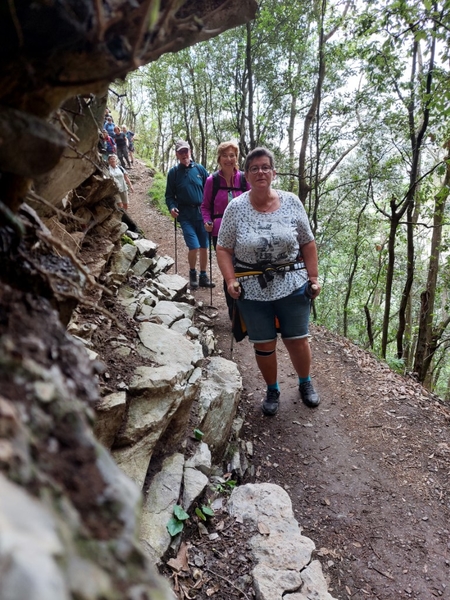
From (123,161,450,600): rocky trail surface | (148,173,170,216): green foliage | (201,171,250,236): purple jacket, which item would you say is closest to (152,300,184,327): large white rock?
(123,161,450,600): rocky trail surface

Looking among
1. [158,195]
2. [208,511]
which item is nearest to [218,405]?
[208,511]

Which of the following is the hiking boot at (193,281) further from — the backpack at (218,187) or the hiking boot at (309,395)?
the hiking boot at (309,395)

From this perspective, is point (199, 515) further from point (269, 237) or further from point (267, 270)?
point (269, 237)

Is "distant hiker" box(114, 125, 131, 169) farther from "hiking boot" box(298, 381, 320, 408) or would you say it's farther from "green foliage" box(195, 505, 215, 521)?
"green foliage" box(195, 505, 215, 521)

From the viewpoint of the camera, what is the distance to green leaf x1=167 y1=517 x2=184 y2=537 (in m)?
2.46

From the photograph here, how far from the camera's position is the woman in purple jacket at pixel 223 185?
15.8 ft

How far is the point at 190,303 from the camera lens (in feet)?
19.8

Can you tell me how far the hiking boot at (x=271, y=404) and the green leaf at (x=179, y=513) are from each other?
1.86m

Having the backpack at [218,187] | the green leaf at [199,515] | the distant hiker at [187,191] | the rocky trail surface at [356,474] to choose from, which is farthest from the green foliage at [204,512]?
the distant hiker at [187,191]

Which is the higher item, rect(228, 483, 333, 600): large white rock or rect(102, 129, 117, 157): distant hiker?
rect(102, 129, 117, 157): distant hiker

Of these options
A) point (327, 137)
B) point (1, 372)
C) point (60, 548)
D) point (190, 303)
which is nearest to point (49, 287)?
point (1, 372)

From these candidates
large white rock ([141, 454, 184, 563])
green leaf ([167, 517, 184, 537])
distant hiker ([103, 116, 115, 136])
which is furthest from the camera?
distant hiker ([103, 116, 115, 136])

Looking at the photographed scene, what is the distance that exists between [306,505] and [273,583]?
1163 mm

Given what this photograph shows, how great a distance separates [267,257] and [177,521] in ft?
7.38
